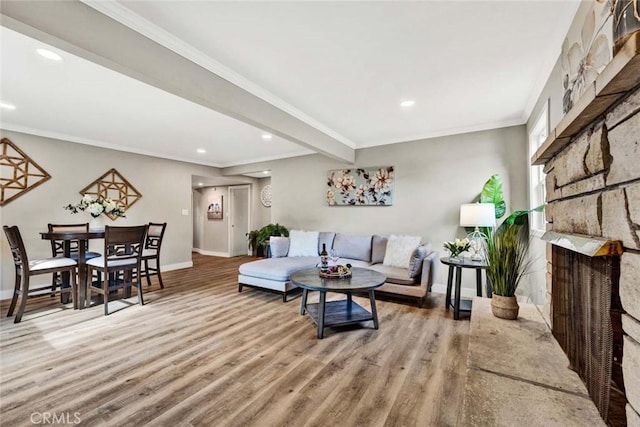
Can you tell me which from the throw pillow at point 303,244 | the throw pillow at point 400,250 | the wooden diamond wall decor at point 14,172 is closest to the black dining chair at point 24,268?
the wooden diamond wall decor at point 14,172

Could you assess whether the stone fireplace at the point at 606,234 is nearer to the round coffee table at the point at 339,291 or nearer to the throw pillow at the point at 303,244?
the round coffee table at the point at 339,291

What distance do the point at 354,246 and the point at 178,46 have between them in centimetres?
344

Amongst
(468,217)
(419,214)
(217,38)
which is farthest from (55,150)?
(468,217)

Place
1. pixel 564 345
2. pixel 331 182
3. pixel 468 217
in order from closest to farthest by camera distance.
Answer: pixel 564 345, pixel 468 217, pixel 331 182

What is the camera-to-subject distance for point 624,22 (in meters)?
0.86

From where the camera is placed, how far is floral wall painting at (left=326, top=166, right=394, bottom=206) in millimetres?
4617

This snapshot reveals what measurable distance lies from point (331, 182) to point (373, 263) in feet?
5.68

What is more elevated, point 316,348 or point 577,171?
point 577,171

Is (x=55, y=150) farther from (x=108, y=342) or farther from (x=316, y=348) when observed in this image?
(x=316, y=348)

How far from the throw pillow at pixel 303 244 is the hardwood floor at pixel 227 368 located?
4.81 feet

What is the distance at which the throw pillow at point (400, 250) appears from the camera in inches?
153

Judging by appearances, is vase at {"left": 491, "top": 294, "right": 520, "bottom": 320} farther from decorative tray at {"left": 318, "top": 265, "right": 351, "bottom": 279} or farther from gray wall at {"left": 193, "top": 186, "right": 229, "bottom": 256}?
gray wall at {"left": 193, "top": 186, "right": 229, "bottom": 256}

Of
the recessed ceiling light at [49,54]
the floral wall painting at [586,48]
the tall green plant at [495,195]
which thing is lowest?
the tall green plant at [495,195]

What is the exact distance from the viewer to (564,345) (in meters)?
1.43
